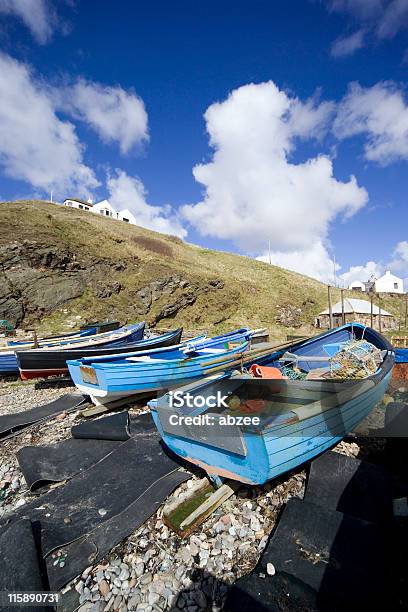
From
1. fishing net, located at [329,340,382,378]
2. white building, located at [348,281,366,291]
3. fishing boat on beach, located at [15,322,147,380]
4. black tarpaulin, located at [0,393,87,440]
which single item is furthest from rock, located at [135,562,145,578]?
white building, located at [348,281,366,291]

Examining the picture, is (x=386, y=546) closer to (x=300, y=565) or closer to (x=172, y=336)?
(x=300, y=565)

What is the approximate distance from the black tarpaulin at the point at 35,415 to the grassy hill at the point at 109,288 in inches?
648

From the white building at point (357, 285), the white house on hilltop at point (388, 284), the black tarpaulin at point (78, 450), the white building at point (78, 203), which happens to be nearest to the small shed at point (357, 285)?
the white building at point (357, 285)

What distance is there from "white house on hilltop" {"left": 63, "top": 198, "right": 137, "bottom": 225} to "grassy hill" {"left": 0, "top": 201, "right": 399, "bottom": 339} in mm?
34196

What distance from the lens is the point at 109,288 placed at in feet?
95.9

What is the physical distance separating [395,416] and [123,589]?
543cm

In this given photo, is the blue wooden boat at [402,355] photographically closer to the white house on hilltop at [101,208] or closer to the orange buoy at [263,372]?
the orange buoy at [263,372]

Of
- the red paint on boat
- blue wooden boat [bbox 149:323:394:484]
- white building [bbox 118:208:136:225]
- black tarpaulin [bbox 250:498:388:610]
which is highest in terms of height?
white building [bbox 118:208:136:225]

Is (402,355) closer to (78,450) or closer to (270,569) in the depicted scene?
(270,569)

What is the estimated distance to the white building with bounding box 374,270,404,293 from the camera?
6619cm

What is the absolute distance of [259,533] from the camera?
14.1 feet

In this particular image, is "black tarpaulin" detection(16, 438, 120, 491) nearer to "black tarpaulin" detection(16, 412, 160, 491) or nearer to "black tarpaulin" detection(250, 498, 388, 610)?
"black tarpaulin" detection(16, 412, 160, 491)

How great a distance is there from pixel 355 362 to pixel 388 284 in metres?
69.2

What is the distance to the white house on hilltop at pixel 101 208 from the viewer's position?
66500mm
